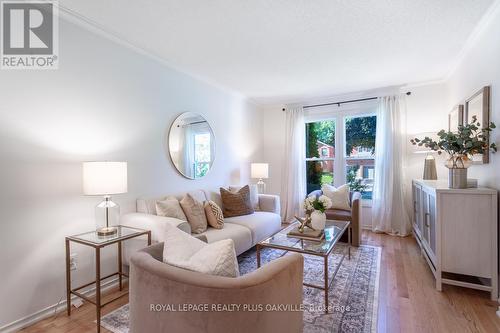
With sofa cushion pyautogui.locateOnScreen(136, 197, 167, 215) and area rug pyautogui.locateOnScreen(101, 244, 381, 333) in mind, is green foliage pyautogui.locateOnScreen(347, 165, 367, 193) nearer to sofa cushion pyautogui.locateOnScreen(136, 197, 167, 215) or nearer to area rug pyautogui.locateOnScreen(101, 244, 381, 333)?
area rug pyautogui.locateOnScreen(101, 244, 381, 333)

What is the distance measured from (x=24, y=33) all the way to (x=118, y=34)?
71 centimetres

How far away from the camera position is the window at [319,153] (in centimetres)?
482

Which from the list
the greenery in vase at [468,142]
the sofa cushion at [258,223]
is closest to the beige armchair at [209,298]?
the sofa cushion at [258,223]

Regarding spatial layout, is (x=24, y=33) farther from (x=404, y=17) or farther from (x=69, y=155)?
(x=404, y=17)

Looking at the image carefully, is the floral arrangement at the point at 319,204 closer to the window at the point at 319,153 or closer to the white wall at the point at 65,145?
the white wall at the point at 65,145

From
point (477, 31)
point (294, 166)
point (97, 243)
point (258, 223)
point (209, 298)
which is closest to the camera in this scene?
point (209, 298)

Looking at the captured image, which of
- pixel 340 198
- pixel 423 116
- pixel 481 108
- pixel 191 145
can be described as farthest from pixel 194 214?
pixel 423 116

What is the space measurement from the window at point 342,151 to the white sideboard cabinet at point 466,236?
215 cm

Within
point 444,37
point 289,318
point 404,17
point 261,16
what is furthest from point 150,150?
point 444,37

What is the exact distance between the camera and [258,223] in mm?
3180

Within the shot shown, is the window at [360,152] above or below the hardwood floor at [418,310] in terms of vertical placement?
above

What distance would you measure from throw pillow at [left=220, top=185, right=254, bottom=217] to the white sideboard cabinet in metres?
2.12

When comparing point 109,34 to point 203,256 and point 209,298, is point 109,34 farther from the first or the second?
point 209,298

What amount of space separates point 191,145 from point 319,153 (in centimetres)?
262
